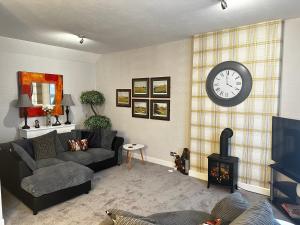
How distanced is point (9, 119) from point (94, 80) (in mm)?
2334

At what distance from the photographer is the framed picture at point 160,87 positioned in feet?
14.4

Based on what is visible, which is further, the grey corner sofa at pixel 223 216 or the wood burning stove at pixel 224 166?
the wood burning stove at pixel 224 166

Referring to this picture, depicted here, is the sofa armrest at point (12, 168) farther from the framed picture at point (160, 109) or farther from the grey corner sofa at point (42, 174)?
the framed picture at point (160, 109)

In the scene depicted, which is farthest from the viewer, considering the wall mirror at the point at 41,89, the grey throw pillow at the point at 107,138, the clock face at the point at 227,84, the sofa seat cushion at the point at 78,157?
the grey throw pillow at the point at 107,138

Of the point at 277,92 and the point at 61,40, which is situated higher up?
the point at 61,40

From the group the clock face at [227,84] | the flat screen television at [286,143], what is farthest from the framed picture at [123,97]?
the flat screen television at [286,143]

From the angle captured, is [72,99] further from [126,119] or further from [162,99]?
[162,99]

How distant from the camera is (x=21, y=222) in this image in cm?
250

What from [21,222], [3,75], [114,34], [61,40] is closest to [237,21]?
[114,34]

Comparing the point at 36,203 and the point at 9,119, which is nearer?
the point at 36,203

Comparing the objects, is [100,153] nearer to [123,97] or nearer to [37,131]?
[37,131]

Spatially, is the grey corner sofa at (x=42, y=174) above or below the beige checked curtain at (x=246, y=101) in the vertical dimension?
below

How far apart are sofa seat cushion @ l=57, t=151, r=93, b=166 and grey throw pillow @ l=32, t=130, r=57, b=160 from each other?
0.60ft

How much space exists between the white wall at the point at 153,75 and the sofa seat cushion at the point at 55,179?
1870 mm
